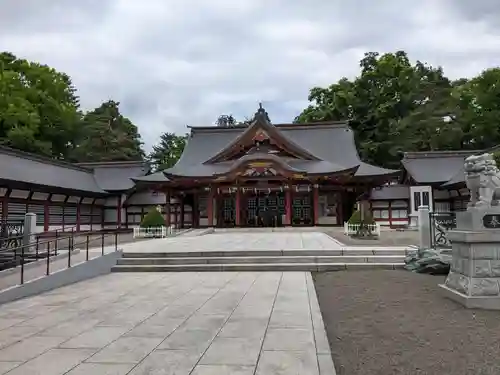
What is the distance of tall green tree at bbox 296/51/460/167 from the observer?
39781 millimetres

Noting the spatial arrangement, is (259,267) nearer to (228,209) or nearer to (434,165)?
(228,209)

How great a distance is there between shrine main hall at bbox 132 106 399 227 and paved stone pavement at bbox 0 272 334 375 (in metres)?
17.4

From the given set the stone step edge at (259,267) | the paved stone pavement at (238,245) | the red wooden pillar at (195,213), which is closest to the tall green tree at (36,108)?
the red wooden pillar at (195,213)

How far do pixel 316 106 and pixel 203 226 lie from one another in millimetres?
29320

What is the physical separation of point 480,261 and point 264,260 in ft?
19.0

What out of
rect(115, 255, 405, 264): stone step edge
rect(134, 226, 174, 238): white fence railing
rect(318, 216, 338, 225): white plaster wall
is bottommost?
rect(115, 255, 405, 264): stone step edge

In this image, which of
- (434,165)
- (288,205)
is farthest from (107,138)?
(434,165)

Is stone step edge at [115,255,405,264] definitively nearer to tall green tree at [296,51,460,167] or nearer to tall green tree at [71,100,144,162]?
tall green tree at [296,51,460,167]

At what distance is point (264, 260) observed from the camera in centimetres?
1125

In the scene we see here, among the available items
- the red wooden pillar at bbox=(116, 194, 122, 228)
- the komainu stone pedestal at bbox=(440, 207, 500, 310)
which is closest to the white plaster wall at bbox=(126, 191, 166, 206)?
the red wooden pillar at bbox=(116, 194, 122, 228)

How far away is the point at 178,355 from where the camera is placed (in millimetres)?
4207

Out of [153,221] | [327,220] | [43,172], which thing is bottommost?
[327,220]

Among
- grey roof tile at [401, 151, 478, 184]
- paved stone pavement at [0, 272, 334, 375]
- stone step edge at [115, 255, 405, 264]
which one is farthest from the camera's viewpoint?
grey roof tile at [401, 151, 478, 184]

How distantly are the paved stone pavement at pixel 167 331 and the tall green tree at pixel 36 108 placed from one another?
114 feet
